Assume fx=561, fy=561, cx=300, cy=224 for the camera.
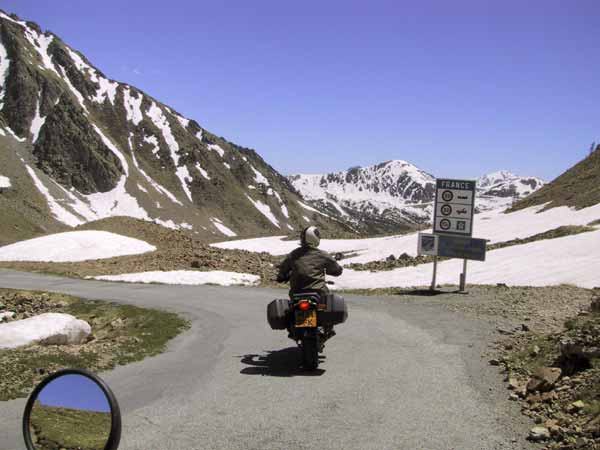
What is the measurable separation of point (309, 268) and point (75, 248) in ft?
123

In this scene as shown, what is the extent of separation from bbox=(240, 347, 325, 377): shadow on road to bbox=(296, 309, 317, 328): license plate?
0.84 m

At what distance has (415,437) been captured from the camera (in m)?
6.52

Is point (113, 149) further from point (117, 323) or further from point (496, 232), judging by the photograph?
point (117, 323)

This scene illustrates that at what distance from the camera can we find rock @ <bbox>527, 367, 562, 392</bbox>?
8211 millimetres

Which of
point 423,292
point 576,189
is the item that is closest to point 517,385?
point 423,292

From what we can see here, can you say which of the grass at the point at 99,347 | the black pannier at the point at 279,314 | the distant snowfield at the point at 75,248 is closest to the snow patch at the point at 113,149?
the distant snowfield at the point at 75,248

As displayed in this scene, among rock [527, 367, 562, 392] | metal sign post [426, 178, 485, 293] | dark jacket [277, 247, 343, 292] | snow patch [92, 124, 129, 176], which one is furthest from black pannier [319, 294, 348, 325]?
snow patch [92, 124, 129, 176]

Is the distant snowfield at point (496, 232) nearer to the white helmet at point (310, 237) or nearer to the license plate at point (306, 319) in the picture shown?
the white helmet at point (310, 237)

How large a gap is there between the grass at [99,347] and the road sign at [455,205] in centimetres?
1293

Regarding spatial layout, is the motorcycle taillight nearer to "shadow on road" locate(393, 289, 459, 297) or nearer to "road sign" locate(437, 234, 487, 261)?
"shadow on road" locate(393, 289, 459, 297)

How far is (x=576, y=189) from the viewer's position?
57.5 metres

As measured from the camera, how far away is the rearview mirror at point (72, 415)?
4.31 meters

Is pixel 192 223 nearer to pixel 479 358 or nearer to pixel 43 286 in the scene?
pixel 43 286

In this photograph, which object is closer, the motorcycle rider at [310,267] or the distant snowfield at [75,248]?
the motorcycle rider at [310,267]
